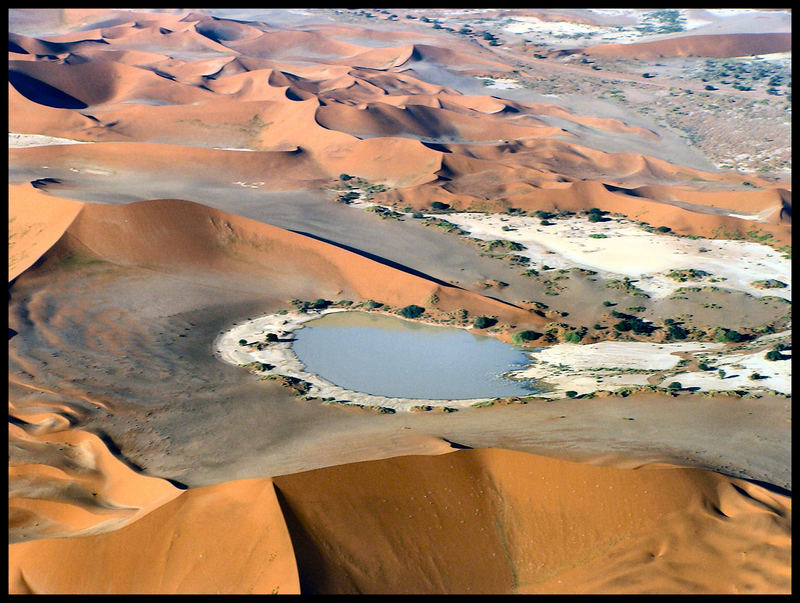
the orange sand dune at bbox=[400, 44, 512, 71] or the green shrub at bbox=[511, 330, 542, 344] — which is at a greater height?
the orange sand dune at bbox=[400, 44, 512, 71]

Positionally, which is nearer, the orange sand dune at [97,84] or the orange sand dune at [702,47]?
the orange sand dune at [97,84]

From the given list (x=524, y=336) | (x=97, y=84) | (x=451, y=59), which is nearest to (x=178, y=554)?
(x=524, y=336)

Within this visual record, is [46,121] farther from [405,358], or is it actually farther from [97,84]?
[405,358]

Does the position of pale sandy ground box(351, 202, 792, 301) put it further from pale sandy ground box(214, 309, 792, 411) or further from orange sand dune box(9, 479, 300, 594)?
orange sand dune box(9, 479, 300, 594)

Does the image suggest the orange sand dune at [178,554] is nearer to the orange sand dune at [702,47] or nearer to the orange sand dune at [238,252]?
the orange sand dune at [238,252]

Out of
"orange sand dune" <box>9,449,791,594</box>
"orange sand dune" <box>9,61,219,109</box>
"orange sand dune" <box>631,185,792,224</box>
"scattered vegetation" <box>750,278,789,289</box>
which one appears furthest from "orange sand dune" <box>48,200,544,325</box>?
"orange sand dune" <box>9,61,219,109</box>

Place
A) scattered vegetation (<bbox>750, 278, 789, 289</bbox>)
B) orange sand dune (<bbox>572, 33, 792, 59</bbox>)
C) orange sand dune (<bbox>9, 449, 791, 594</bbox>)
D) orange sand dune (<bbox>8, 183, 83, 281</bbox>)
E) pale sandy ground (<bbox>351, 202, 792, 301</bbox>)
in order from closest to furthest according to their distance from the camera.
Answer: orange sand dune (<bbox>9, 449, 791, 594</bbox>) → orange sand dune (<bbox>8, 183, 83, 281</bbox>) → scattered vegetation (<bbox>750, 278, 789, 289</bbox>) → pale sandy ground (<bbox>351, 202, 792, 301</bbox>) → orange sand dune (<bbox>572, 33, 792, 59</bbox>)

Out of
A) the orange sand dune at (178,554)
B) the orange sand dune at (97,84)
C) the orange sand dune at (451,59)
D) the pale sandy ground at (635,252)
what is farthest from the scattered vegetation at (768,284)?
the orange sand dune at (451,59)
